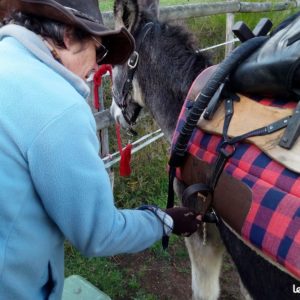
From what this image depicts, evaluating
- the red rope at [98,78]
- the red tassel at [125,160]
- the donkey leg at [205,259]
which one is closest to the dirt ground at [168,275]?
the donkey leg at [205,259]

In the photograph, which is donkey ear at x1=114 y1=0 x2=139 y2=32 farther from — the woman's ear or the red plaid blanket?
the red plaid blanket

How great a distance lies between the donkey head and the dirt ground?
104 cm

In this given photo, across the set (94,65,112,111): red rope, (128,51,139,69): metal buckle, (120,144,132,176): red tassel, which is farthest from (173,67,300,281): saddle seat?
(94,65,112,111): red rope

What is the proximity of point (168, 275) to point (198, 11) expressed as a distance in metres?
2.43

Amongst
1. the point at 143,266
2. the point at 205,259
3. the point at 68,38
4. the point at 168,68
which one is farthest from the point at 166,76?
the point at 143,266

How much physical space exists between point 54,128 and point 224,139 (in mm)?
681

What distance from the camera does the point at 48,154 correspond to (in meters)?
0.97

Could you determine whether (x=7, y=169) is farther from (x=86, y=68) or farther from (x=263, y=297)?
(x=263, y=297)

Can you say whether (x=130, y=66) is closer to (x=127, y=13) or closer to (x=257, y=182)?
(x=127, y=13)

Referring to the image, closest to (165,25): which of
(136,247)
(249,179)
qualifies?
(249,179)

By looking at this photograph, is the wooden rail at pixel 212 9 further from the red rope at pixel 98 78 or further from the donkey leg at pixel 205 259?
the donkey leg at pixel 205 259

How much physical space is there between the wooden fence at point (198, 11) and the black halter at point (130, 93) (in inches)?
11.8

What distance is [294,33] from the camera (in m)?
1.35

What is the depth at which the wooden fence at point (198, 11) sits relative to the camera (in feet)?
8.61
